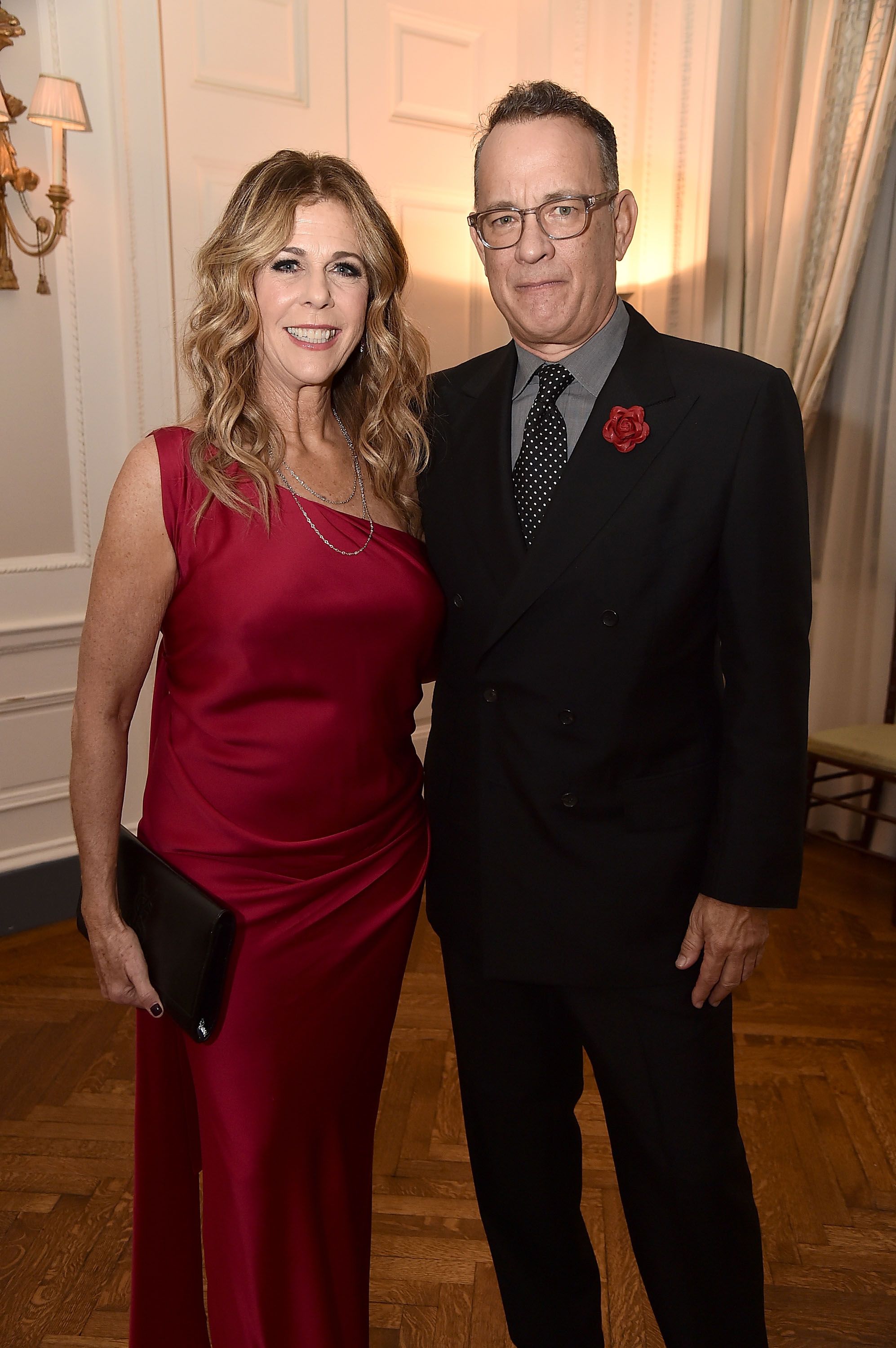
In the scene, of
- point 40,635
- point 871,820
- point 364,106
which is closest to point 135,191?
point 364,106

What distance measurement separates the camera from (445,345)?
4367 mm

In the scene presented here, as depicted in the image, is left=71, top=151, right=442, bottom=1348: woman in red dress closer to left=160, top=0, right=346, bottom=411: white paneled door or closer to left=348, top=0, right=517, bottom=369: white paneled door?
left=160, top=0, right=346, bottom=411: white paneled door

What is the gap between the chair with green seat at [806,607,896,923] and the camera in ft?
12.3

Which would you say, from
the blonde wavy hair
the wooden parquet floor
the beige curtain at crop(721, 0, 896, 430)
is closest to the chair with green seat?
the wooden parquet floor

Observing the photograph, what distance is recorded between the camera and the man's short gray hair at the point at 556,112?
1555 mm

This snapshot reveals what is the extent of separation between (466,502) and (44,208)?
7.84ft

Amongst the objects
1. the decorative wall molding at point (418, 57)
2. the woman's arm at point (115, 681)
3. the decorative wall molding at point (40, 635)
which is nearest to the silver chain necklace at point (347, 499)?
the woman's arm at point (115, 681)

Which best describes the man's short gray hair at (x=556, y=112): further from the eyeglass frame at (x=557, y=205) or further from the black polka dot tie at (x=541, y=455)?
the black polka dot tie at (x=541, y=455)

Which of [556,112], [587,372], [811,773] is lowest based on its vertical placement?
[811,773]

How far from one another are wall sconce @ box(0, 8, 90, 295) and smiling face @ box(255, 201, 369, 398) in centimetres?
198

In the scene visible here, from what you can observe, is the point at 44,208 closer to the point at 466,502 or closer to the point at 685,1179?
Result: the point at 466,502

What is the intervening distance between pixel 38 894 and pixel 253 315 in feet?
8.54

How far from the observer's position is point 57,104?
10.2ft

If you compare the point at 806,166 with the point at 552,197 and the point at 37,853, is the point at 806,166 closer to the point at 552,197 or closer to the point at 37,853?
the point at 552,197
